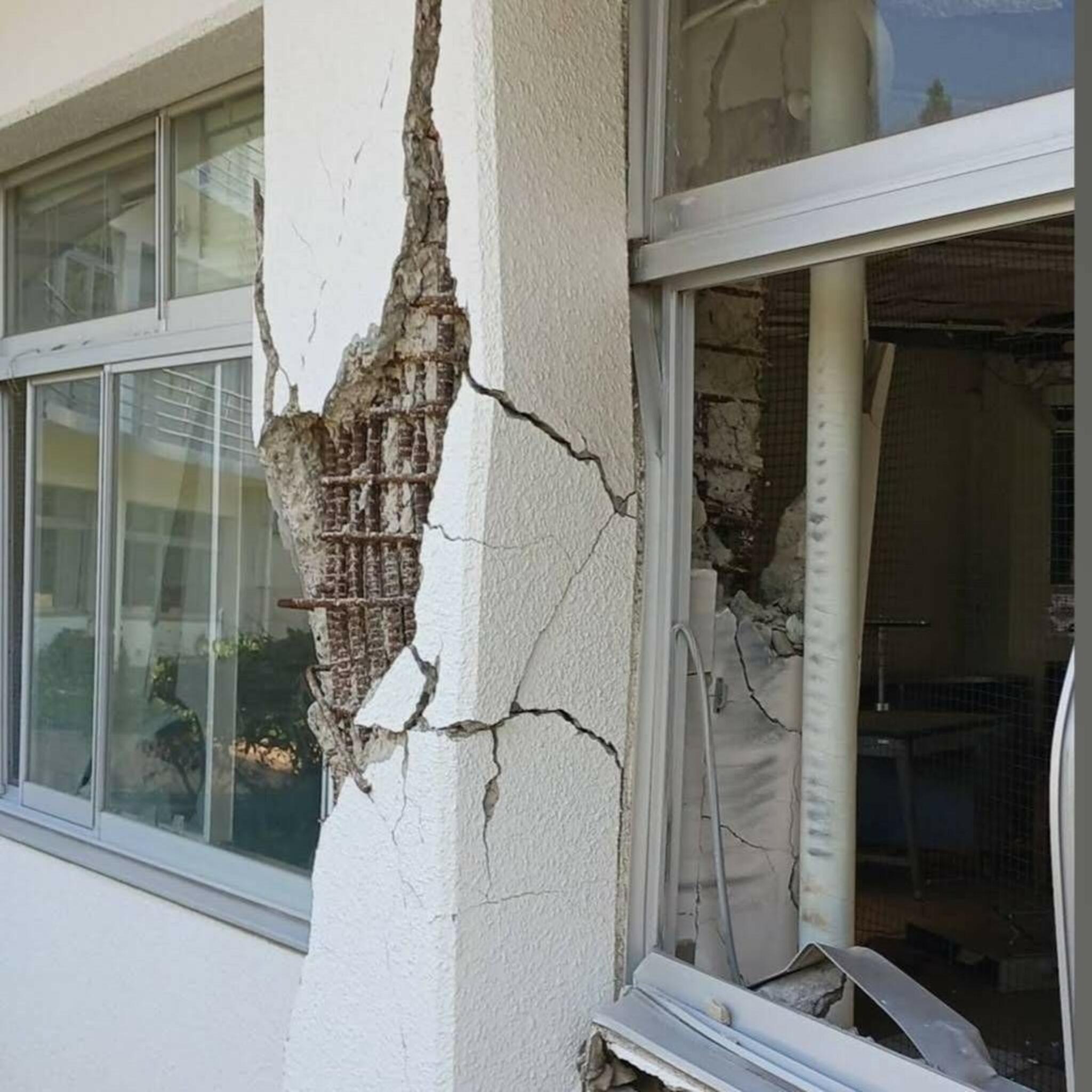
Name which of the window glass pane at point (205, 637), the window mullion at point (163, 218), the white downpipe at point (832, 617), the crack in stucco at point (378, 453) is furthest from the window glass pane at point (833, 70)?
the window mullion at point (163, 218)

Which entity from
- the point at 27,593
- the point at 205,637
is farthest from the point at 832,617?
the point at 27,593

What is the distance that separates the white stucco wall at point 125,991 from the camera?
224cm

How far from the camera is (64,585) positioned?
3131 millimetres

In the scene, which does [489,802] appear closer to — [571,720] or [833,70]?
[571,720]

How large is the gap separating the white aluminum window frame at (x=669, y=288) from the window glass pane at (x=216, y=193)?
1.05 m

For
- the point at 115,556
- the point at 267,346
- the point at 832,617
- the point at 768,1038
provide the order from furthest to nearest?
the point at 115,556 → the point at 267,346 → the point at 832,617 → the point at 768,1038

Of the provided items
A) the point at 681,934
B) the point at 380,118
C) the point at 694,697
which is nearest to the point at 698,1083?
the point at 681,934

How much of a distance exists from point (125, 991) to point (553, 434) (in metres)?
1.70

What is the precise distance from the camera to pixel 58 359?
304 centimetres

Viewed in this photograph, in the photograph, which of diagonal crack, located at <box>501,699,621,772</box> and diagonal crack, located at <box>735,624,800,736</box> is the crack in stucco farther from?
diagonal crack, located at <box>735,624,800,736</box>

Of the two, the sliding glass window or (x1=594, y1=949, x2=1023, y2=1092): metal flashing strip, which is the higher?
the sliding glass window

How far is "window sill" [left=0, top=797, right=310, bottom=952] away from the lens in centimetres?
224

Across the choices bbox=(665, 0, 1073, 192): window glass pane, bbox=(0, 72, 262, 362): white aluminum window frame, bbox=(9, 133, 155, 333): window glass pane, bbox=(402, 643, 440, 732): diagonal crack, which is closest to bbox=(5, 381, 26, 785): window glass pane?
bbox=(0, 72, 262, 362): white aluminum window frame

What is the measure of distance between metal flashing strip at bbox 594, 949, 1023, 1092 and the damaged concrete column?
2.9 inches
